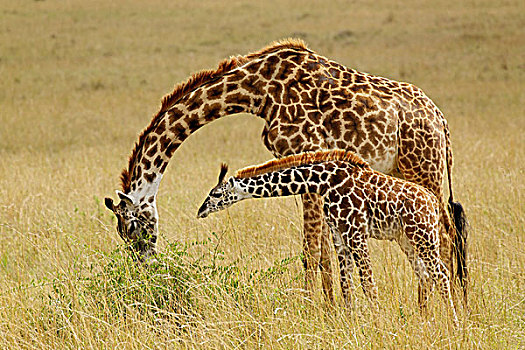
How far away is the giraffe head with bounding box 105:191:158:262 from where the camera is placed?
624 cm

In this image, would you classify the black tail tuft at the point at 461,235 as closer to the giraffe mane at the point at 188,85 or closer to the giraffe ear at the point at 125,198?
the giraffe mane at the point at 188,85

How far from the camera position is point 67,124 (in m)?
18.2

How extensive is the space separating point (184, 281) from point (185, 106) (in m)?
1.61

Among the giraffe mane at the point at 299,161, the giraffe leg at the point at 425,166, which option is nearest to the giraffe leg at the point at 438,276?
the giraffe mane at the point at 299,161

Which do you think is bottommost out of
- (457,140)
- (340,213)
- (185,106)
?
(457,140)

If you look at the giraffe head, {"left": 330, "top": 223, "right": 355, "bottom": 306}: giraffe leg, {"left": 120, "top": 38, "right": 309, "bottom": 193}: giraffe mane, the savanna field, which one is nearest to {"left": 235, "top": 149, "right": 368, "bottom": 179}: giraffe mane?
{"left": 330, "top": 223, "right": 355, "bottom": 306}: giraffe leg

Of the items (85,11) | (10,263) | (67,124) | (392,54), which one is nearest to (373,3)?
(392,54)

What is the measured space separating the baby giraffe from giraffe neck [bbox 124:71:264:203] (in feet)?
4.18

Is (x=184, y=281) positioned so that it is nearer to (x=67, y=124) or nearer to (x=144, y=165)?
(x=144, y=165)

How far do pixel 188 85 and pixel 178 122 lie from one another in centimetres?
42

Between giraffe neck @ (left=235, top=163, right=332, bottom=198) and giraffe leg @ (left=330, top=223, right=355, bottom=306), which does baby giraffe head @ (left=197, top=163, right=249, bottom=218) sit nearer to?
giraffe neck @ (left=235, top=163, right=332, bottom=198)

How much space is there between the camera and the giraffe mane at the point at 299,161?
5.27m

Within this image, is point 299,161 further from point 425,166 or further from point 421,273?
point 425,166

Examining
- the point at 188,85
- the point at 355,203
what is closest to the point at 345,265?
the point at 355,203
